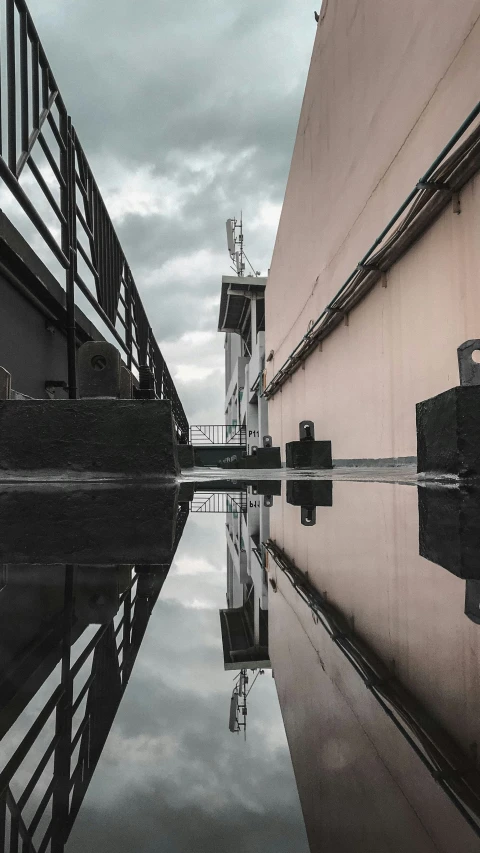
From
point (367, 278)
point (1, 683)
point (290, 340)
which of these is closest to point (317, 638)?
point (1, 683)

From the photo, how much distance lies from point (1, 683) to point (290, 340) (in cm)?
1403

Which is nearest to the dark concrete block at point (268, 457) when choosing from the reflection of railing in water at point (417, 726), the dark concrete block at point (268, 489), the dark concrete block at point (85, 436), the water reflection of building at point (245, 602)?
the dark concrete block at point (268, 489)

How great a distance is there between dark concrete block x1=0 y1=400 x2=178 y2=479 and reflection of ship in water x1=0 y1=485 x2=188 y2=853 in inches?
70.2

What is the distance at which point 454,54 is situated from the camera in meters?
4.51

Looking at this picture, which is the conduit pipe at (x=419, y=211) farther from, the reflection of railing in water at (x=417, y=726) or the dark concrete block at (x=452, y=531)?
the reflection of railing in water at (x=417, y=726)

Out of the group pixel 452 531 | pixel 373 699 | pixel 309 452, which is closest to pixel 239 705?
pixel 373 699

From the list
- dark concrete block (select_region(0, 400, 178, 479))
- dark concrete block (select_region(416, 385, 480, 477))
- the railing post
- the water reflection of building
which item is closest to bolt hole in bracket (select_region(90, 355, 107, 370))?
dark concrete block (select_region(0, 400, 178, 479))

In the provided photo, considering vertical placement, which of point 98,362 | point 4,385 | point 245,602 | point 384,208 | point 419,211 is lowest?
point 245,602

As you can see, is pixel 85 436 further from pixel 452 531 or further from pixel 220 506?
pixel 452 531

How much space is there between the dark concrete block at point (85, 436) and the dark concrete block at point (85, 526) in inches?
21.1

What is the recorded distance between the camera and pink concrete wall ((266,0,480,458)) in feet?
15.1

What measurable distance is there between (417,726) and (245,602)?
501 millimetres

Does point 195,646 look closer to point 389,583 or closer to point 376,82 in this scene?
point 389,583

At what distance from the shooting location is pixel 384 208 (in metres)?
6.45
